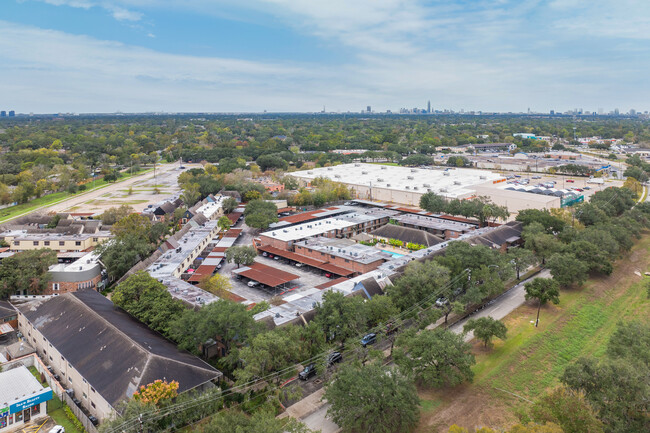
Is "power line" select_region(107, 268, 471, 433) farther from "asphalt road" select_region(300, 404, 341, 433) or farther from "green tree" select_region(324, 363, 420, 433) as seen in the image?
"green tree" select_region(324, 363, 420, 433)

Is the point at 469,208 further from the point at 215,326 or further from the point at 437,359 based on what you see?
the point at 215,326

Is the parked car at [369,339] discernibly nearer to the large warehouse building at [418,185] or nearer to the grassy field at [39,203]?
the large warehouse building at [418,185]

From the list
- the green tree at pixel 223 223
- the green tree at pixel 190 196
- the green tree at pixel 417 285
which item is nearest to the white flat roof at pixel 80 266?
the green tree at pixel 223 223

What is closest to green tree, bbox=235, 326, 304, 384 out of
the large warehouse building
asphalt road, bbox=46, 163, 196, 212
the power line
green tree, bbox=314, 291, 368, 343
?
the power line

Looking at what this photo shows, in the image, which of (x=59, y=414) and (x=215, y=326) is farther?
(x=215, y=326)

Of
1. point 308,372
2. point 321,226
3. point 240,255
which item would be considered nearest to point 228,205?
point 321,226

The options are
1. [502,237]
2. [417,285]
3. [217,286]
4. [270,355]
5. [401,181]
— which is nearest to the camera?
[270,355]
